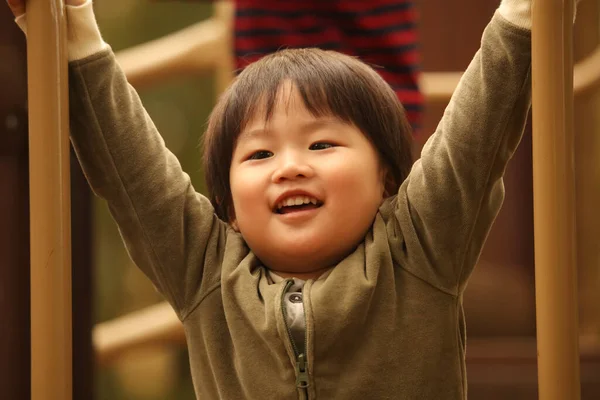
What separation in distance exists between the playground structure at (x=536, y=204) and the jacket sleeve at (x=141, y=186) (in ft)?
0.21

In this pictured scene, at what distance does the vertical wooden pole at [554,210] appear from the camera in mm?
680

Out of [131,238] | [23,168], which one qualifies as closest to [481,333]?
[23,168]

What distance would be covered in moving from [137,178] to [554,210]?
0.41 m

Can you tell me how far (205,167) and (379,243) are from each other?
0.23 meters

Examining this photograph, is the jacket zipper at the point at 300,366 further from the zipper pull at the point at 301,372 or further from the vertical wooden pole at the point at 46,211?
the vertical wooden pole at the point at 46,211

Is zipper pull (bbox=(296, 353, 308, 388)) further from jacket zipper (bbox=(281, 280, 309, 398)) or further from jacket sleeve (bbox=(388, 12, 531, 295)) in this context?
jacket sleeve (bbox=(388, 12, 531, 295))

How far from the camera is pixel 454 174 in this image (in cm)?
79

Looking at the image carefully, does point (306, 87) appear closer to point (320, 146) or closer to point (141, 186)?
point (320, 146)

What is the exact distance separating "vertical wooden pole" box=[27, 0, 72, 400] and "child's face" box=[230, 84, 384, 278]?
7.5 inches

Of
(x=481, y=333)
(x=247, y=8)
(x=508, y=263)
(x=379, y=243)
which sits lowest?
(x=481, y=333)

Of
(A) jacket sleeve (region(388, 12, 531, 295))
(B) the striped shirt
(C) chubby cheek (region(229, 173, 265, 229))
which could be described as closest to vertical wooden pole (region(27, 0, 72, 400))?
(C) chubby cheek (region(229, 173, 265, 229))

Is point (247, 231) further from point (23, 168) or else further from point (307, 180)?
point (23, 168)

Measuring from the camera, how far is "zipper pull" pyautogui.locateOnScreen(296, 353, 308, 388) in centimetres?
78

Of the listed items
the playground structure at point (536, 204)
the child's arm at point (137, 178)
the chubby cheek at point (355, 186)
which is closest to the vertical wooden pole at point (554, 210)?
the playground structure at point (536, 204)
